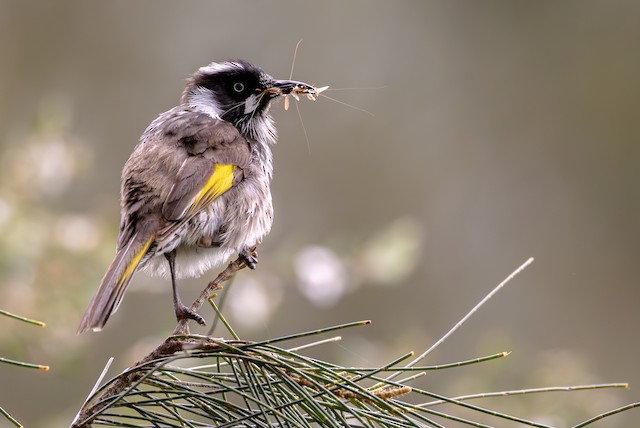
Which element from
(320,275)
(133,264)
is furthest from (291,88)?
(320,275)

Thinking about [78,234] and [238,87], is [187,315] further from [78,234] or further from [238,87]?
[78,234]

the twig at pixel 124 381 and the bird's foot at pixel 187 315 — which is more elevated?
the bird's foot at pixel 187 315

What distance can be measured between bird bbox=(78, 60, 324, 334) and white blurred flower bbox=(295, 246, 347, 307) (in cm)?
105

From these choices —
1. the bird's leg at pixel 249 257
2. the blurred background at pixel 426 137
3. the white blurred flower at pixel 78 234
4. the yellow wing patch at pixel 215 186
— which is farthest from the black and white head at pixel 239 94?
the blurred background at pixel 426 137

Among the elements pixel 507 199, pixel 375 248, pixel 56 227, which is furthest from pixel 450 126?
pixel 56 227

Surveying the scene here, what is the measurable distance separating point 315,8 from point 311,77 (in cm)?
98

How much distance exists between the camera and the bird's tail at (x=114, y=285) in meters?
2.58

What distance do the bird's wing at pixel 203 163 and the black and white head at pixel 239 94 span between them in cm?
16

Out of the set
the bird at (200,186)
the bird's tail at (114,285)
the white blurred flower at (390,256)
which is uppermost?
the white blurred flower at (390,256)

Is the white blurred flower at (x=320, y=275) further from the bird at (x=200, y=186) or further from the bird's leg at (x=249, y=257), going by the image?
the bird's leg at (x=249, y=257)

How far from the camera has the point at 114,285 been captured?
108 inches

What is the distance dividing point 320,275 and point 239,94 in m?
1.17

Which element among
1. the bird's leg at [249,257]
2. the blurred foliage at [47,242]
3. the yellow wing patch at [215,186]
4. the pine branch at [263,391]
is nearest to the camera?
the pine branch at [263,391]

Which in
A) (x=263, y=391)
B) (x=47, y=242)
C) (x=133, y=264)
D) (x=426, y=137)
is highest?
(x=426, y=137)
